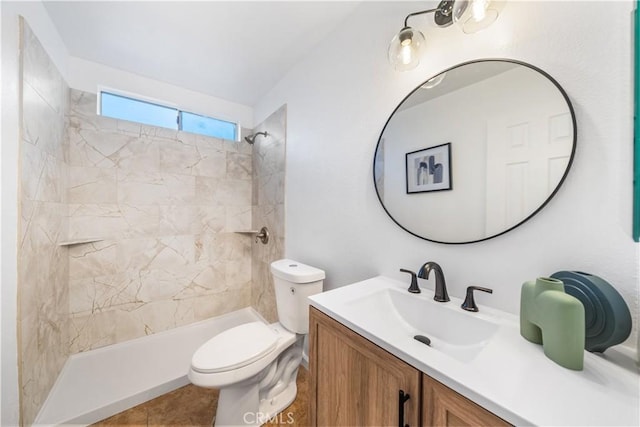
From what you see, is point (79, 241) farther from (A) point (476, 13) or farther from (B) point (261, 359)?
(A) point (476, 13)

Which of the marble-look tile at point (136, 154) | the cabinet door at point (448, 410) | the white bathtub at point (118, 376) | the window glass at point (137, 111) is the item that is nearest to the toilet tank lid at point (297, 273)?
the cabinet door at point (448, 410)

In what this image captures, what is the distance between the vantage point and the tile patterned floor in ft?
4.15

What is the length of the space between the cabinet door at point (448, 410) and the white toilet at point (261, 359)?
32.9 inches

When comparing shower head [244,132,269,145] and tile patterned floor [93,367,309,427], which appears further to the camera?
shower head [244,132,269,145]

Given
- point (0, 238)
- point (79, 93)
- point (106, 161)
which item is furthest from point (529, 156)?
point (79, 93)

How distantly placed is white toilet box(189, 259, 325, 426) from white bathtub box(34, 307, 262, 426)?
67cm

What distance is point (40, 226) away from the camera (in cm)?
123

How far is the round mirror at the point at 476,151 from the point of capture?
689 millimetres

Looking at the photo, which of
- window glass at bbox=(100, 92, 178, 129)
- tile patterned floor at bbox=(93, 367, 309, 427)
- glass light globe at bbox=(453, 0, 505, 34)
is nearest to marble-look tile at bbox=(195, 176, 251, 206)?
window glass at bbox=(100, 92, 178, 129)

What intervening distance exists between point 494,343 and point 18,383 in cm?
200

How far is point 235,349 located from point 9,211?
1199 mm

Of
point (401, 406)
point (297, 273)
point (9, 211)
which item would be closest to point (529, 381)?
point (401, 406)

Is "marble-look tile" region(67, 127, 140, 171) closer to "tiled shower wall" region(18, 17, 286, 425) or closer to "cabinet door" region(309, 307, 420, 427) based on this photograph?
"tiled shower wall" region(18, 17, 286, 425)

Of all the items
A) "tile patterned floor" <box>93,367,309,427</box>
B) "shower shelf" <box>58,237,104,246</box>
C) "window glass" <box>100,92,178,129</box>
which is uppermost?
"window glass" <box>100,92,178,129</box>
